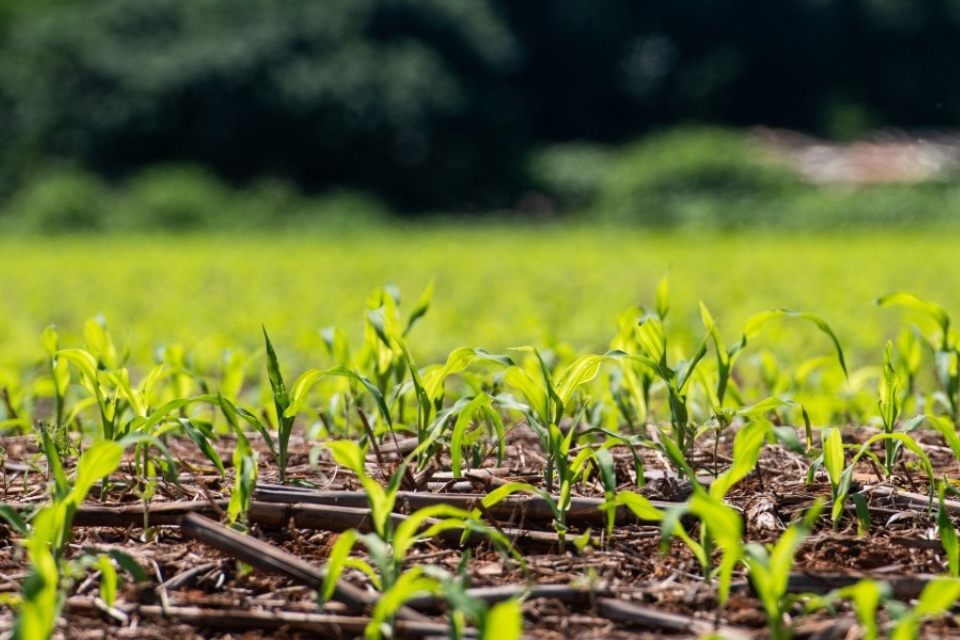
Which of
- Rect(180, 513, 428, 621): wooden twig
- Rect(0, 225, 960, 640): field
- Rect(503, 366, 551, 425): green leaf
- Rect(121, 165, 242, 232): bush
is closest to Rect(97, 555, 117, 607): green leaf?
Rect(0, 225, 960, 640): field

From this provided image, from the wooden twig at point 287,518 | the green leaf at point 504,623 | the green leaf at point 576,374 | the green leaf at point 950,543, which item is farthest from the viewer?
the green leaf at point 576,374

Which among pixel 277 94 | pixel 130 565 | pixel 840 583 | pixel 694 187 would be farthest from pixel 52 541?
pixel 277 94

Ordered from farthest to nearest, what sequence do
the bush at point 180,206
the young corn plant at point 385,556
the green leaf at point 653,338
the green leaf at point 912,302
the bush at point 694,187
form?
the bush at point 180,206, the bush at point 694,187, the green leaf at point 912,302, the green leaf at point 653,338, the young corn plant at point 385,556

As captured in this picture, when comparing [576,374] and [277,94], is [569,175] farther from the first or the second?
[576,374]

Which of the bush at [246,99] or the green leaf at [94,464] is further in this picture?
the bush at [246,99]

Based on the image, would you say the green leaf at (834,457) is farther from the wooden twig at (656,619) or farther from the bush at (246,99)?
the bush at (246,99)

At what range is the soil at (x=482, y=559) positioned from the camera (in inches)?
60.8

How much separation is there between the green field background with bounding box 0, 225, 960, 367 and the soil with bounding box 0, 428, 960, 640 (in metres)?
1.10

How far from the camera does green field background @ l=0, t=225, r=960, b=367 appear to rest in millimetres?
5844

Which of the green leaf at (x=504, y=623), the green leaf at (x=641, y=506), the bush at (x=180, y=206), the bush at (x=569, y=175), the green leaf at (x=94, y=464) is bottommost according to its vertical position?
the green leaf at (x=504, y=623)

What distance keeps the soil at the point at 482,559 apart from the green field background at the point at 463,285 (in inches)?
43.5

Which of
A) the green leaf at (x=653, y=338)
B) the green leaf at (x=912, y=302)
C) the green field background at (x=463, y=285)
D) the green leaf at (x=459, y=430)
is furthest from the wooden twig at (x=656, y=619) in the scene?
the green field background at (x=463, y=285)

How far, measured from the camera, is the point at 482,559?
5.81ft

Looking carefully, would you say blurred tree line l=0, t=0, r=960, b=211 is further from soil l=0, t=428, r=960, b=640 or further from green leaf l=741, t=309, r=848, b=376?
soil l=0, t=428, r=960, b=640
